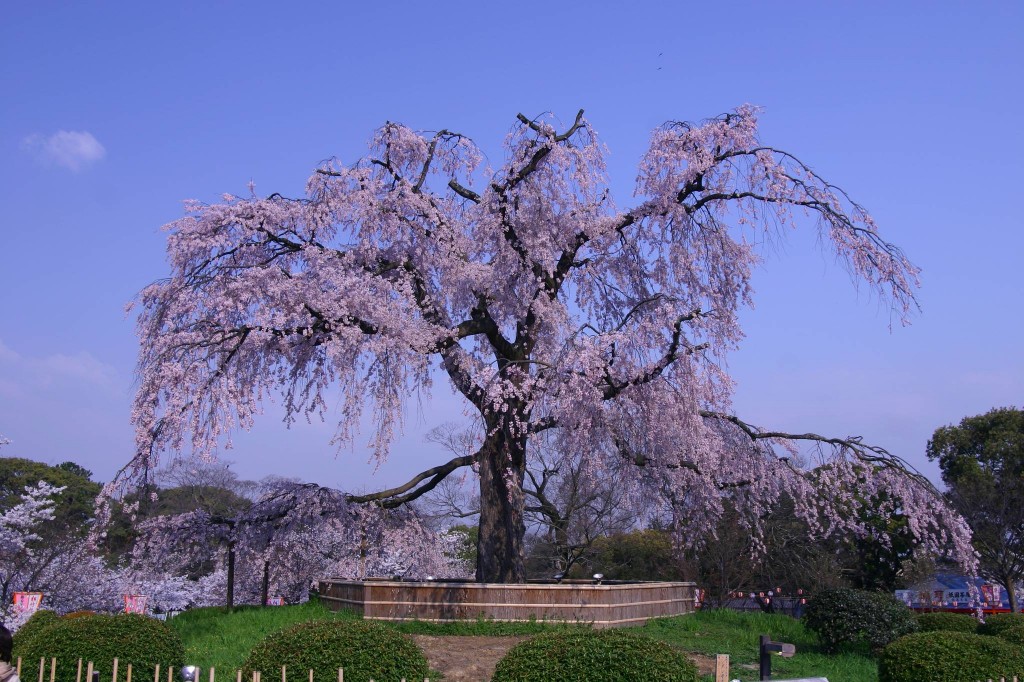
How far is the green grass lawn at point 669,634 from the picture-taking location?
13.8 metres

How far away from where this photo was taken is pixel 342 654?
9.65 meters

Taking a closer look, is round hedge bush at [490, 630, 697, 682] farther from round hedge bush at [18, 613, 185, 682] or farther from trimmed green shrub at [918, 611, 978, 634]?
trimmed green shrub at [918, 611, 978, 634]

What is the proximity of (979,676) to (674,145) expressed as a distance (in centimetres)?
1003

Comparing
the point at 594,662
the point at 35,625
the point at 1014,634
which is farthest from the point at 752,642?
the point at 35,625

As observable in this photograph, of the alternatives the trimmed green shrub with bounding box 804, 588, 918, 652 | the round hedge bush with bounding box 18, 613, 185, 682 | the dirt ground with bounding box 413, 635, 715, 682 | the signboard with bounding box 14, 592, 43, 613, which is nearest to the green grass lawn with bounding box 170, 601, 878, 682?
the trimmed green shrub with bounding box 804, 588, 918, 652

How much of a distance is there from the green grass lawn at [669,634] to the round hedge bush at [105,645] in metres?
1.51

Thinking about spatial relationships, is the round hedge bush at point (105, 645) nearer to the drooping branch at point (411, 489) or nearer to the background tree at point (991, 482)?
the drooping branch at point (411, 489)

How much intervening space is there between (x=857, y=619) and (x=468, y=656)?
23.0 feet

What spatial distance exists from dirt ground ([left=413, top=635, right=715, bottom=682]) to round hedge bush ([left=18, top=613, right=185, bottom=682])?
12.0 ft

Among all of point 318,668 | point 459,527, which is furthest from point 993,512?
point 318,668

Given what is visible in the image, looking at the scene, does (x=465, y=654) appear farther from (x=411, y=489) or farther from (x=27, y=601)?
(x=27, y=601)

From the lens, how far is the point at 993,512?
3362 centimetres

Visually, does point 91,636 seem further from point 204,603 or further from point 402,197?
point 204,603

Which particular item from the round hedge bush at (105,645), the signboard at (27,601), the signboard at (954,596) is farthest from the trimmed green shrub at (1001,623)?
the signboard at (27,601)
